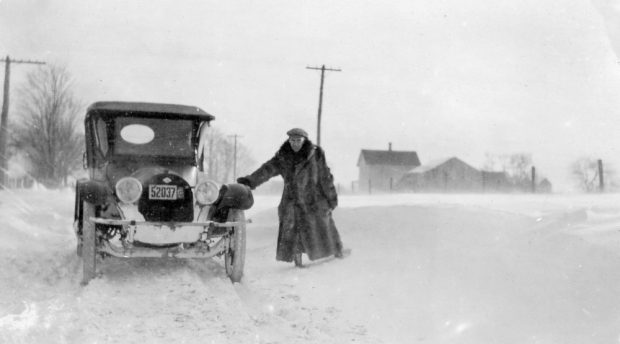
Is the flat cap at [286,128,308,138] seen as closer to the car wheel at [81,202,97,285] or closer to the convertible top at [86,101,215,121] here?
the convertible top at [86,101,215,121]

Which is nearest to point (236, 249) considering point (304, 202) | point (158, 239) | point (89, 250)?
point (158, 239)

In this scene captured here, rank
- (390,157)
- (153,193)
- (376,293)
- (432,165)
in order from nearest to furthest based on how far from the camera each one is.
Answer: (376,293)
(153,193)
(432,165)
(390,157)

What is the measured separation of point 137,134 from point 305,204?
2.36 metres

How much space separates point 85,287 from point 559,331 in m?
4.39

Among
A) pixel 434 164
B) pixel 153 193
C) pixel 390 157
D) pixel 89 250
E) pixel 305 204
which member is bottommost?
pixel 89 250

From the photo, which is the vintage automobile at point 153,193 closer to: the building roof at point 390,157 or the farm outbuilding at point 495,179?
the farm outbuilding at point 495,179

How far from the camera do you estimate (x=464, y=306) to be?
4938 mm

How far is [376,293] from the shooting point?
18.8ft

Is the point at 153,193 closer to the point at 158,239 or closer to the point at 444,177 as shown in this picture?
the point at 158,239

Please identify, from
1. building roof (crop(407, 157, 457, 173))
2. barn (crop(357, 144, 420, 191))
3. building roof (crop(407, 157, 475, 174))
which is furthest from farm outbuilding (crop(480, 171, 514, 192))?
barn (crop(357, 144, 420, 191))

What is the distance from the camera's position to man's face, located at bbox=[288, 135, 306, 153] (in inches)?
288

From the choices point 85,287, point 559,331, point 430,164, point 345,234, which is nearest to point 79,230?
point 85,287

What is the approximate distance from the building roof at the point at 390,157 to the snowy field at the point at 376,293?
202 feet

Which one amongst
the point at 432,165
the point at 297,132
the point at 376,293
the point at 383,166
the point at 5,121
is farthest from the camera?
the point at 383,166
